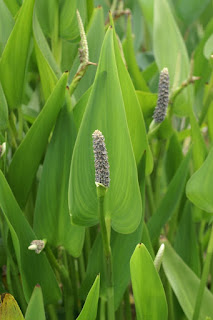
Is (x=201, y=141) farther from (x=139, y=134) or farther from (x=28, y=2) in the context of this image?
(x=28, y=2)

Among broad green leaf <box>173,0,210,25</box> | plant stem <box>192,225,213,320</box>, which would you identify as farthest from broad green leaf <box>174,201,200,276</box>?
broad green leaf <box>173,0,210,25</box>

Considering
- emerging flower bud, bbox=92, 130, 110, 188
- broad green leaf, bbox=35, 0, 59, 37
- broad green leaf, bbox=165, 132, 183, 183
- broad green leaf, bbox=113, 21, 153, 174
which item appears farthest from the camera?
broad green leaf, bbox=165, 132, 183, 183

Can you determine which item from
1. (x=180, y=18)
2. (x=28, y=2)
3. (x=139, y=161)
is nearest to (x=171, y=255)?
(x=139, y=161)

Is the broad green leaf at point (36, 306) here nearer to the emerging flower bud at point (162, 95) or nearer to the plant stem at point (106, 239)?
the plant stem at point (106, 239)

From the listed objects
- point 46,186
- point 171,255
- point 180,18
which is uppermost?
point 180,18

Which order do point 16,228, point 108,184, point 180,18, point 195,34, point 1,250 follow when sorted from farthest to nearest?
point 195,34 → point 180,18 → point 1,250 → point 16,228 → point 108,184

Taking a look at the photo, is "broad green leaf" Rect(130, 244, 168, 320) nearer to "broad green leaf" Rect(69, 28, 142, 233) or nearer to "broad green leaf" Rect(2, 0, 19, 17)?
"broad green leaf" Rect(69, 28, 142, 233)

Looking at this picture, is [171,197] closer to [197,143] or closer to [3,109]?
[197,143]

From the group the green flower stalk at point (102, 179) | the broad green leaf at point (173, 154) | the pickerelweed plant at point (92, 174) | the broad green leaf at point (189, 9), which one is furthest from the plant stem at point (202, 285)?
the broad green leaf at point (189, 9)
